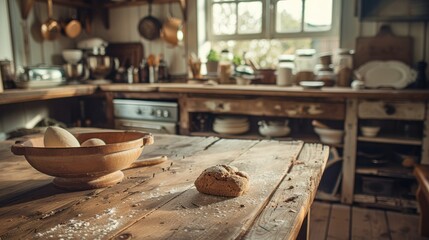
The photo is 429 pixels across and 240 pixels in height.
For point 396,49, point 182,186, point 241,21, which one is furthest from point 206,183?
point 241,21

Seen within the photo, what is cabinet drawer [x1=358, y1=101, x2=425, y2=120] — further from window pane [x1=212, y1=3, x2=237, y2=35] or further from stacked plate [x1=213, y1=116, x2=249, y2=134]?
window pane [x1=212, y1=3, x2=237, y2=35]

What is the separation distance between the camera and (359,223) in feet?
8.00

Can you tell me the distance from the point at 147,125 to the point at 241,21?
4.28ft

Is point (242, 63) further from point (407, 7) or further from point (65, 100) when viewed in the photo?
point (65, 100)

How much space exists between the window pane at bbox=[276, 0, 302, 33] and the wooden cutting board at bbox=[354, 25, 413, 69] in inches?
23.0

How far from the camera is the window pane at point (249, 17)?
347 cm

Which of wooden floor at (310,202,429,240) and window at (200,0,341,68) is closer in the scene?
wooden floor at (310,202,429,240)

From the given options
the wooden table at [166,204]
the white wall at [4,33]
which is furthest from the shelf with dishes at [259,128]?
the white wall at [4,33]

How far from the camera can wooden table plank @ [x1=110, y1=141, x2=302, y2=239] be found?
0.74m

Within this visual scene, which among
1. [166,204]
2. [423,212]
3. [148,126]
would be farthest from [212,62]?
[166,204]

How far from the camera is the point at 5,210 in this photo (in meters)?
0.87

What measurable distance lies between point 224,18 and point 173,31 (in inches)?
19.7

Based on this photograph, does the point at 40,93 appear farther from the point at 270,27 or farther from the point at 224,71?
the point at 270,27

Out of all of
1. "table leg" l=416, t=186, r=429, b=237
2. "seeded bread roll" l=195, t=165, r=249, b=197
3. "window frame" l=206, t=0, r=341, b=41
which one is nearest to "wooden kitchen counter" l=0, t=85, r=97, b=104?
"window frame" l=206, t=0, r=341, b=41
